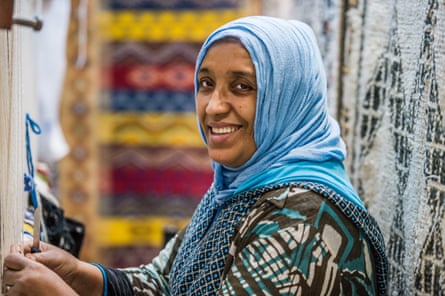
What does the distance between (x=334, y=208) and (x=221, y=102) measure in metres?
0.31

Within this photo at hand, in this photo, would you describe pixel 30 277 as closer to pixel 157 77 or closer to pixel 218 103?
pixel 218 103

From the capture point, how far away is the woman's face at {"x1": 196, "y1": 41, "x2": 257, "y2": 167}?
1.54 m

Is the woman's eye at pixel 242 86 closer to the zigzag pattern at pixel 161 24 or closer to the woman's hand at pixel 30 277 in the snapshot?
the woman's hand at pixel 30 277

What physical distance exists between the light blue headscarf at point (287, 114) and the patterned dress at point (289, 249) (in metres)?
0.04

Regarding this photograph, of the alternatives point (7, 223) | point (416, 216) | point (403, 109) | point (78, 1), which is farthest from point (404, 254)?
point (78, 1)

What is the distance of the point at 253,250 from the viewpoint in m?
1.43

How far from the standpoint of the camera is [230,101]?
155cm

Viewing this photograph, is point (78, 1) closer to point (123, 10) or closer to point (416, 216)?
point (123, 10)

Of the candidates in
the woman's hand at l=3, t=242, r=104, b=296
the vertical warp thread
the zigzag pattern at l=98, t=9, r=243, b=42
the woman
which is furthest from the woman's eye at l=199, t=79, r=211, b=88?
the zigzag pattern at l=98, t=9, r=243, b=42

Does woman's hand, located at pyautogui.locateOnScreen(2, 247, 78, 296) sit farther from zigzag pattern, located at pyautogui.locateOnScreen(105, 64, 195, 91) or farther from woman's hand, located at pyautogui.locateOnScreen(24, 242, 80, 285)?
zigzag pattern, located at pyautogui.locateOnScreen(105, 64, 195, 91)

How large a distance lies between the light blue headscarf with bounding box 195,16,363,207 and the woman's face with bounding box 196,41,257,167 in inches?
0.7

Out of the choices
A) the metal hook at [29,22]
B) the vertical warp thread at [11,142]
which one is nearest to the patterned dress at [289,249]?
the vertical warp thread at [11,142]

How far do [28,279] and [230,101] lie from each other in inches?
20.2

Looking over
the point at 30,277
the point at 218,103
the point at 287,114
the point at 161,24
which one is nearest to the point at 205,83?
the point at 218,103
